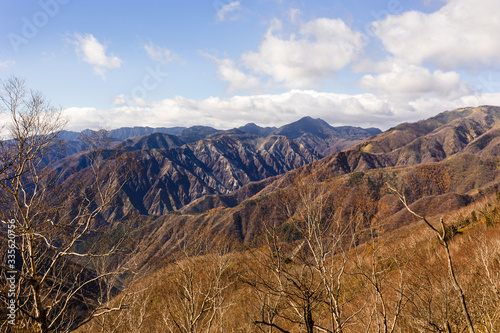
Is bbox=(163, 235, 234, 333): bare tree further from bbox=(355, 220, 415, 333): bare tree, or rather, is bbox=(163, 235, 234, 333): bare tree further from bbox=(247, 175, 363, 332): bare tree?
bbox=(355, 220, 415, 333): bare tree

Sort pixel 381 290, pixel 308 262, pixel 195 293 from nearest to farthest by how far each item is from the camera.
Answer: pixel 308 262 → pixel 381 290 → pixel 195 293

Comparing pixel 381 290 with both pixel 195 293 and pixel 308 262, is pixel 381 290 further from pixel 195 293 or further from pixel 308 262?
pixel 195 293

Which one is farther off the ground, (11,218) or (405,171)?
(11,218)

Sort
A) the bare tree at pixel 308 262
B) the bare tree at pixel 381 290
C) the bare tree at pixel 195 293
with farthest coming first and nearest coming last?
the bare tree at pixel 195 293
the bare tree at pixel 381 290
the bare tree at pixel 308 262

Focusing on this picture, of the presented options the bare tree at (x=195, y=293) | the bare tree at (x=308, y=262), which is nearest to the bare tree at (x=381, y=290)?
the bare tree at (x=308, y=262)

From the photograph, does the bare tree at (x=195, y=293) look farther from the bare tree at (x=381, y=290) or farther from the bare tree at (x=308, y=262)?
the bare tree at (x=381, y=290)

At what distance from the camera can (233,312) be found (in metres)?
23.5

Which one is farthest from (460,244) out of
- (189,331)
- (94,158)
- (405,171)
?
(405,171)

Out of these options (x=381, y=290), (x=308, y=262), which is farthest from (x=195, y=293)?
(x=381, y=290)

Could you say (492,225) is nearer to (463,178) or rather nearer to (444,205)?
(444,205)

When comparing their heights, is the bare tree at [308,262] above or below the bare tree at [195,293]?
above

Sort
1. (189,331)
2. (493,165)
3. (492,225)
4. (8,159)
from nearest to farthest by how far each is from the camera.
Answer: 1. (8,159)
2. (189,331)
3. (492,225)
4. (493,165)

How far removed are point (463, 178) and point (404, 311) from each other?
219 meters

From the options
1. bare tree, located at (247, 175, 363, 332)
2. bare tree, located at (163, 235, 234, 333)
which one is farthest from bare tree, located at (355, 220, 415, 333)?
bare tree, located at (163, 235, 234, 333)
